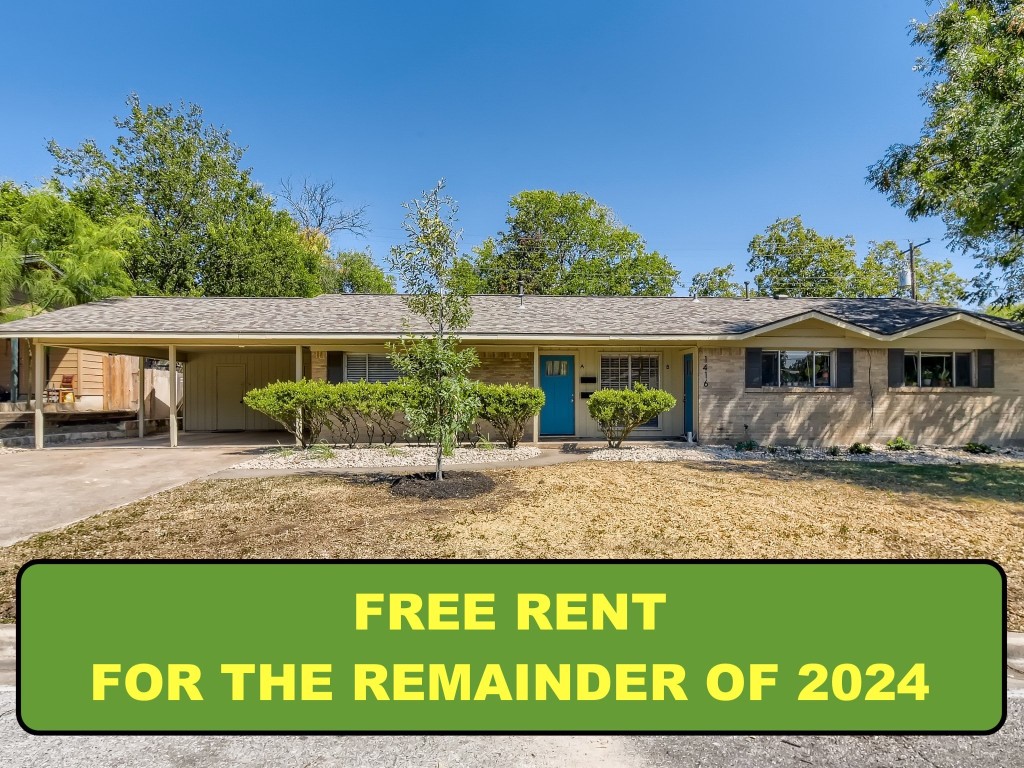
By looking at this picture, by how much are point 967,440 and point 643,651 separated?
47.6 feet

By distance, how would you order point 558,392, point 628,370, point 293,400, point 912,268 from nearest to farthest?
point 293,400 < point 558,392 < point 628,370 < point 912,268

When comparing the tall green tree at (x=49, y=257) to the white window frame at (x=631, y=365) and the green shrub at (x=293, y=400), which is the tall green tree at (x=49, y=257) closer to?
the green shrub at (x=293, y=400)

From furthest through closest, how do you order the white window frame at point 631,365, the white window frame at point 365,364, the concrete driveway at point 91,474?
the white window frame at point 631,365
the white window frame at point 365,364
the concrete driveway at point 91,474

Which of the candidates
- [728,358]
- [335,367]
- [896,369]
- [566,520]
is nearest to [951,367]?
[896,369]

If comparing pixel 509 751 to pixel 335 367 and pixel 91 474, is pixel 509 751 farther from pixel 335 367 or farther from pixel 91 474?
pixel 335 367

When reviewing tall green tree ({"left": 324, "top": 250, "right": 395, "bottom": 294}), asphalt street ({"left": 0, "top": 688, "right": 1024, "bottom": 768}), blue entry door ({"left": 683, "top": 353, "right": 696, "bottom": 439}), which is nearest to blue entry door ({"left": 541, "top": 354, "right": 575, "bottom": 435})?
blue entry door ({"left": 683, "top": 353, "right": 696, "bottom": 439})

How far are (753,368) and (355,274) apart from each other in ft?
103

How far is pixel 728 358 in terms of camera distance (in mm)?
12266

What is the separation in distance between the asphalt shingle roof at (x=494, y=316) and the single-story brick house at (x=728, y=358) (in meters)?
0.07

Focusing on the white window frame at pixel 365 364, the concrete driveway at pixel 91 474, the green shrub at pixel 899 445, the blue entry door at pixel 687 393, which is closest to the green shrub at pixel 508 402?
the white window frame at pixel 365 364

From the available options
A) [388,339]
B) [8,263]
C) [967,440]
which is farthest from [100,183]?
[967,440]

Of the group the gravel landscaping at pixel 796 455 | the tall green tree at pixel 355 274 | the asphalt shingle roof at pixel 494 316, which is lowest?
the gravel landscaping at pixel 796 455

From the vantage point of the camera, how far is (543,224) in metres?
35.5

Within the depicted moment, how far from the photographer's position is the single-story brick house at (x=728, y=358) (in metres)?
11.6
